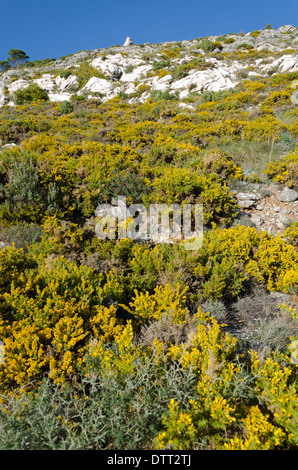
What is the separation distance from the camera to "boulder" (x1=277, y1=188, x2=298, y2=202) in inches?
243

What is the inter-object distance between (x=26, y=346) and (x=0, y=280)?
1279 millimetres

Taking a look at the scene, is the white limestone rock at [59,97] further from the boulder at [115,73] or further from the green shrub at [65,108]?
the green shrub at [65,108]

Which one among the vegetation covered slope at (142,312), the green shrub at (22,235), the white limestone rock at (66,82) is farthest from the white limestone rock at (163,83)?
the green shrub at (22,235)

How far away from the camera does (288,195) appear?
6.23 metres

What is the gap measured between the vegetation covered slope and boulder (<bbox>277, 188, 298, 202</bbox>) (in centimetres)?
57

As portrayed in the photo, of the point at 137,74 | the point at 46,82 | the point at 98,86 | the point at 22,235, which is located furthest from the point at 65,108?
the point at 22,235

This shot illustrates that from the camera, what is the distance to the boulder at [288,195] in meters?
6.16

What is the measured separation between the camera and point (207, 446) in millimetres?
1833

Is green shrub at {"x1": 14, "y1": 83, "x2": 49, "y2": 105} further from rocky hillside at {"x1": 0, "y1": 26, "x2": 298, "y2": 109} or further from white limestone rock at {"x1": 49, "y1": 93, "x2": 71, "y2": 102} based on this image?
rocky hillside at {"x1": 0, "y1": 26, "x2": 298, "y2": 109}

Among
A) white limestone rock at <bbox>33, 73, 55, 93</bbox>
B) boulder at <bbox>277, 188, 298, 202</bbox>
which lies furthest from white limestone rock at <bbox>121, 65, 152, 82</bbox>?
boulder at <bbox>277, 188, 298, 202</bbox>

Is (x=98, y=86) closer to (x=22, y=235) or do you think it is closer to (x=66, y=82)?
(x=66, y=82)

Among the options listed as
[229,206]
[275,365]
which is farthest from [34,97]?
[275,365]

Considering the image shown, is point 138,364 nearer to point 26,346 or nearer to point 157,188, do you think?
point 26,346

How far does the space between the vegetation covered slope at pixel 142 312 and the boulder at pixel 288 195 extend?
1.86 feet
